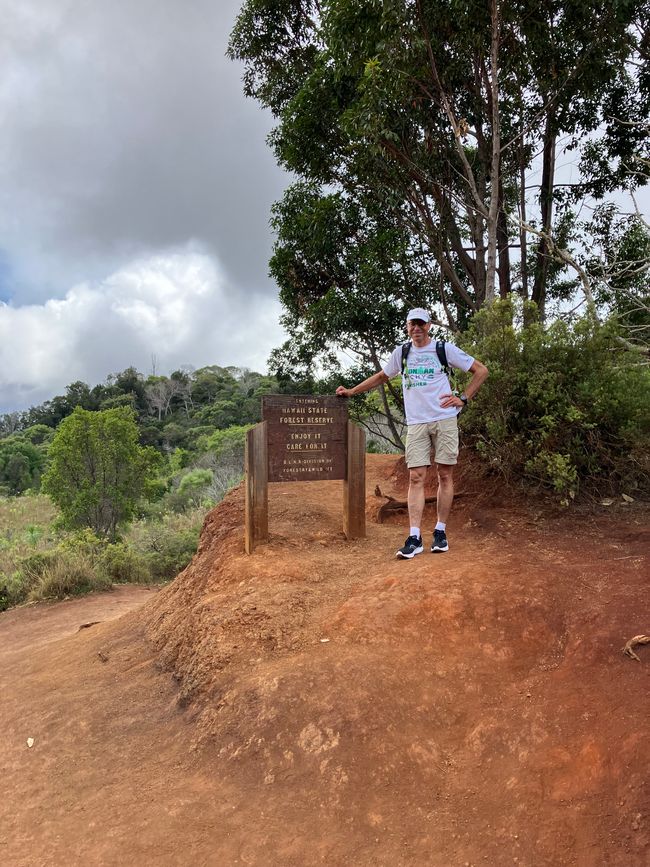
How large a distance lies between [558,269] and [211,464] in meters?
21.3

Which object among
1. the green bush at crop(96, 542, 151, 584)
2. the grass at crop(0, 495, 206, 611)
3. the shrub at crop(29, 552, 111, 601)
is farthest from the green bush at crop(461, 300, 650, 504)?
the green bush at crop(96, 542, 151, 584)

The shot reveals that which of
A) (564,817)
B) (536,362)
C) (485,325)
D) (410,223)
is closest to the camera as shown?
(564,817)

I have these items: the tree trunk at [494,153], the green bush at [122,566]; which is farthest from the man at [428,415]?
the green bush at [122,566]

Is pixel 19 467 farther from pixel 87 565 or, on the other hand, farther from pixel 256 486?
pixel 256 486

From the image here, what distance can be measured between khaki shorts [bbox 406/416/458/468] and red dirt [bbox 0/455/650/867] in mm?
824

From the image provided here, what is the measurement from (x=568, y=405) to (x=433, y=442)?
66.0 inches

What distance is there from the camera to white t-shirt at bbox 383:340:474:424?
16.6 feet

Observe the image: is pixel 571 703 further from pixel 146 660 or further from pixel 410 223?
pixel 410 223

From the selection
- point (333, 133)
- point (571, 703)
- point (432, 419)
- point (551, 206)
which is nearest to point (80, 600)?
point (432, 419)

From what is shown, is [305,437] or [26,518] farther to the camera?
[26,518]

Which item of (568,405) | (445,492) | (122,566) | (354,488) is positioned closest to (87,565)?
(122,566)

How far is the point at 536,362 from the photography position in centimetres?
616

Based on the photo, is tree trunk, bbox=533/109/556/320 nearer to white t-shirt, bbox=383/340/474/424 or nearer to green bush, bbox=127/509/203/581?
white t-shirt, bbox=383/340/474/424

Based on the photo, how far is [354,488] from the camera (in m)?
5.92
